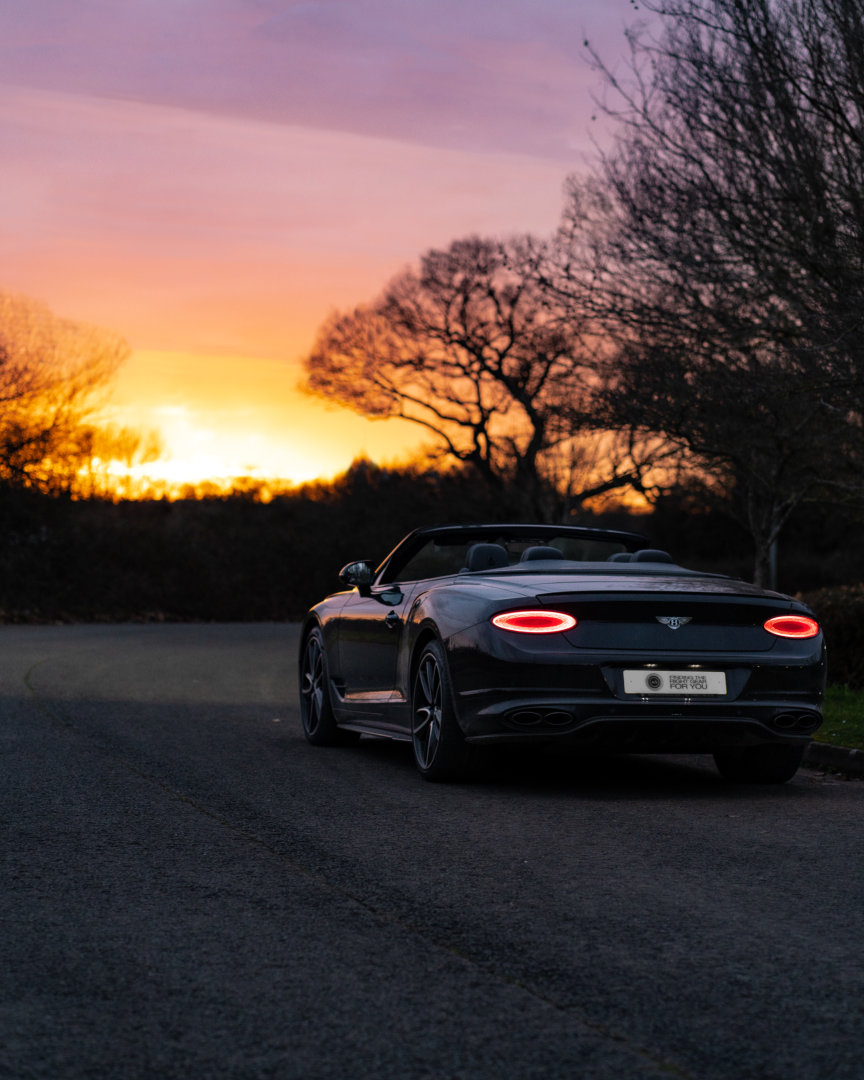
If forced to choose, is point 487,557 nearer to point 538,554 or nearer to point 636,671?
point 538,554

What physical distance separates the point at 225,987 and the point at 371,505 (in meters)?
50.2

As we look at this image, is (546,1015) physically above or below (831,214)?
below

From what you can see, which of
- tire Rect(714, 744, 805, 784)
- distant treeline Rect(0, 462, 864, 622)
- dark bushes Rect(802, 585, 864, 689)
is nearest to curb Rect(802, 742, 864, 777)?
tire Rect(714, 744, 805, 784)

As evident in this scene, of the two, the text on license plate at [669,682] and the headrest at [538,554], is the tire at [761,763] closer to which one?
the text on license plate at [669,682]

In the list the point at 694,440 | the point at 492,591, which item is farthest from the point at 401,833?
the point at 694,440

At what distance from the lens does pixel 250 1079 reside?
135 inches

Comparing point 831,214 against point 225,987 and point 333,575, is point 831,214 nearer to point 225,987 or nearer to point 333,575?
point 225,987

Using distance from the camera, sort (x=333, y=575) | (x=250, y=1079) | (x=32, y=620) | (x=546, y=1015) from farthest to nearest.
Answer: (x=333, y=575) < (x=32, y=620) < (x=546, y=1015) < (x=250, y=1079)

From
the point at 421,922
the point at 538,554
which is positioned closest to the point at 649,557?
the point at 538,554

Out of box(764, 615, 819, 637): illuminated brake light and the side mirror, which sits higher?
the side mirror

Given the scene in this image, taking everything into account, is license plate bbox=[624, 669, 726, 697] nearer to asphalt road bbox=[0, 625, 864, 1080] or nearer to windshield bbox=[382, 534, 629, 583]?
asphalt road bbox=[0, 625, 864, 1080]

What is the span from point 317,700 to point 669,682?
11.3 ft

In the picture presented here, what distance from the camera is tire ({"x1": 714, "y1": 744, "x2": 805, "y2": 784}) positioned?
851 cm

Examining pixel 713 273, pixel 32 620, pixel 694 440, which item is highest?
pixel 713 273
